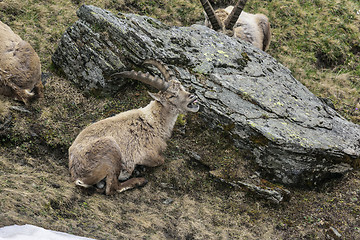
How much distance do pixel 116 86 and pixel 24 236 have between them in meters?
5.45

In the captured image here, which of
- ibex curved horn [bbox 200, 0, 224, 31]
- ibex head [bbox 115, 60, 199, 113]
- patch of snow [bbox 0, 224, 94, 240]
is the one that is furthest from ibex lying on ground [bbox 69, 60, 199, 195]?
ibex curved horn [bbox 200, 0, 224, 31]

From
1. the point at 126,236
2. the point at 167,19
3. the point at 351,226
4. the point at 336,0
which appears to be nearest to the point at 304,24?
the point at 336,0

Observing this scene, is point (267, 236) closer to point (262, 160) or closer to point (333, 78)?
point (262, 160)

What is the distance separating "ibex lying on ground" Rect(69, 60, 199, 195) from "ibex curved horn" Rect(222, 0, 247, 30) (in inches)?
190

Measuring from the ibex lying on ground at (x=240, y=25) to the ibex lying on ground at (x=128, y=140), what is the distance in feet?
14.7

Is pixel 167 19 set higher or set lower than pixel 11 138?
higher

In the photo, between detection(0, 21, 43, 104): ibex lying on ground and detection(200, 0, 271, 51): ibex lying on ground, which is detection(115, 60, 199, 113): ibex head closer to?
detection(0, 21, 43, 104): ibex lying on ground

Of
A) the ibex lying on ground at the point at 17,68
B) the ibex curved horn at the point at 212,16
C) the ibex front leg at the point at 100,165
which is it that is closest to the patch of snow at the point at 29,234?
the ibex front leg at the point at 100,165

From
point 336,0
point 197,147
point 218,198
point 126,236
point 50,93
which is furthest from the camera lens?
point 336,0

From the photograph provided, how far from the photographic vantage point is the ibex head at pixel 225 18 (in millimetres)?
10969

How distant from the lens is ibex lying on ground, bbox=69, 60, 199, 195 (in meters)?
6.18

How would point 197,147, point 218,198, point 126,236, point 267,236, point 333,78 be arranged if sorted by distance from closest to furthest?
point 126,236 → point 267,236 → point 218,198 → point 197,147 → point 333,78

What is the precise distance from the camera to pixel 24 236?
3932 mm

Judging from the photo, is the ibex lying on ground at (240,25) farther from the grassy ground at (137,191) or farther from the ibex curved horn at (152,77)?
the ibex curved horn at (152,77)
